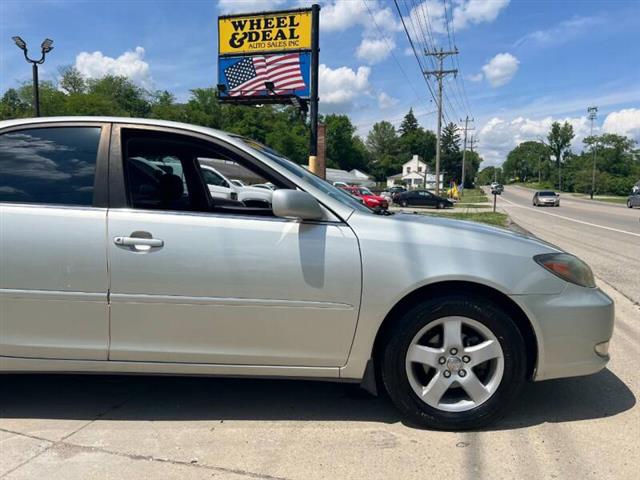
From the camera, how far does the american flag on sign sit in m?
19.2

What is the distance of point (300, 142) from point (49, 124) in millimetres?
93948

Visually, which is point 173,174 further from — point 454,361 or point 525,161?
point 525,161

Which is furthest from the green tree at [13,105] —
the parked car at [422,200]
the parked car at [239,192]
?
the parked car at [239,192]

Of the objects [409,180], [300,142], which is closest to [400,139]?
[409,180]

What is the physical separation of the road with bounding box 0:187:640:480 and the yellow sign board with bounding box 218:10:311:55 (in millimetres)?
17378

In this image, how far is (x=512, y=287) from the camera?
2.84 m

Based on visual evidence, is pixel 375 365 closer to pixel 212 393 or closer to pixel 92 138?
pixel 212 393

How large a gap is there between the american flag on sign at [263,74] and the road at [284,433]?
56.0ft

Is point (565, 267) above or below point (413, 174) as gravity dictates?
below

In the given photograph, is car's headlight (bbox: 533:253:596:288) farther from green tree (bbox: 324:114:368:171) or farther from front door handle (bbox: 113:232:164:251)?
green tree (bbox: 324:114:368:171)

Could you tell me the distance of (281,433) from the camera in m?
2.96

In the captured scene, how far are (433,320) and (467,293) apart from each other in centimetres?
26

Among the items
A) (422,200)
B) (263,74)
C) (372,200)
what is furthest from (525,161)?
(263,74)

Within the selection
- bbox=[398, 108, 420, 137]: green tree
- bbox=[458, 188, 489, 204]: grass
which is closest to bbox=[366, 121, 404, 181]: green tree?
bbox=[398, 108, 420, 137]: green tree
